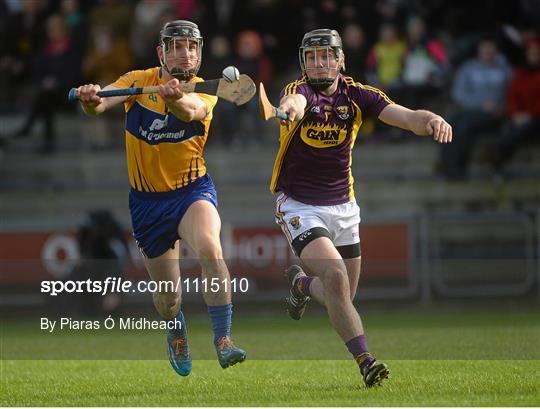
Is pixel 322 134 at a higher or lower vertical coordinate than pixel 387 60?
higher

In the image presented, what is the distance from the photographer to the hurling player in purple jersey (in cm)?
836

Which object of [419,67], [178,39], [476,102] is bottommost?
[476,102]

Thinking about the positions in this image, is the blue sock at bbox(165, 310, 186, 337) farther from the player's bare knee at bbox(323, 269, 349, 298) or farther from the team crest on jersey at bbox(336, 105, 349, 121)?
the team crest on jersey at bbox(336, 105, 349, 121)

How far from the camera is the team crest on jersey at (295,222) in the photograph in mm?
8562

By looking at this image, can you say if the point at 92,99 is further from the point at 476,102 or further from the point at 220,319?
the point at 476,102

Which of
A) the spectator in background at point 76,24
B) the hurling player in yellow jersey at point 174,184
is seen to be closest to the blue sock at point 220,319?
the hurling player in yellow jersey at point 174,184

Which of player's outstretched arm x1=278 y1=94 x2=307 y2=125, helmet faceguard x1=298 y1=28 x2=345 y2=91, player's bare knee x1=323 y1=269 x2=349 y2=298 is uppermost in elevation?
helmet faceguard x1=298 y1=28 x2=345 y2=91

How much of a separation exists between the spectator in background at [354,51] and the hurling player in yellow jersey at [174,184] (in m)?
7.78

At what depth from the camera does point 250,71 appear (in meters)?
16.7

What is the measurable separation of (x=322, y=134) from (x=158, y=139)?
111 centimetres

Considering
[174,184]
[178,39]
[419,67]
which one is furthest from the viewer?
[419,67]

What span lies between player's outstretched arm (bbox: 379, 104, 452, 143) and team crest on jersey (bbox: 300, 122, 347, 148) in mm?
303

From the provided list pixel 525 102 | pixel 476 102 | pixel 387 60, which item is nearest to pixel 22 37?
pixel 387 60

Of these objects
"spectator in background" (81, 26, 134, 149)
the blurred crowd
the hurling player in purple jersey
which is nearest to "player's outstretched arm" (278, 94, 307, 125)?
the hurling player in purple jersey
